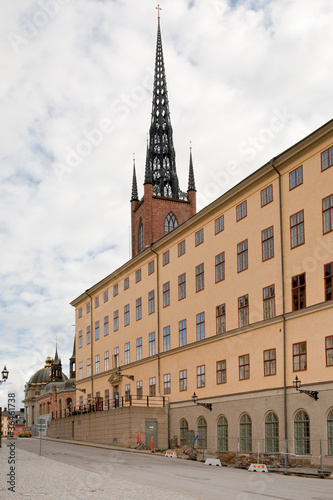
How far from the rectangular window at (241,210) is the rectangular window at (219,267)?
3.08 m

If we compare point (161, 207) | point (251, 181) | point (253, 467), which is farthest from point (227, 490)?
point (161, 207)

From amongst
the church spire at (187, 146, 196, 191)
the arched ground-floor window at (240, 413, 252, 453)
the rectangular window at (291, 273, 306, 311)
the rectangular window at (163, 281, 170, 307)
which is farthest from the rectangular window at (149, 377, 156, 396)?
the church spire at (187, 146, 196, 191)

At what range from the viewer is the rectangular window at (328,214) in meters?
33.1

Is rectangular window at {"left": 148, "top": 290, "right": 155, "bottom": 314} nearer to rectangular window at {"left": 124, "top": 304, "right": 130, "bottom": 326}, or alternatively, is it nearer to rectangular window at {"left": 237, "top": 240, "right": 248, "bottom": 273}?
rectangular window at {"left": 124, "top": 304, "right": 130, "bottom": 326}

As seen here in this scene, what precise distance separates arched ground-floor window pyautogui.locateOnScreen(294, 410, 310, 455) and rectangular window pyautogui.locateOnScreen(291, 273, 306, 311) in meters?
5.52

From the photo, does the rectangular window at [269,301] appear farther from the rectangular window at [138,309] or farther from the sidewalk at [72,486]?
the rectangular window at [138,309]

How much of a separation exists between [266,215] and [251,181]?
2.77 m

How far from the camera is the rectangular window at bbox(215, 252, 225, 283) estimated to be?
43344 mm

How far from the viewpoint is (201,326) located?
45.8m

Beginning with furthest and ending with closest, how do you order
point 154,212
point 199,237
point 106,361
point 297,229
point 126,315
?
point 154,212 → point 106,361 → point 126,315 → point 199,237 → point 297,229

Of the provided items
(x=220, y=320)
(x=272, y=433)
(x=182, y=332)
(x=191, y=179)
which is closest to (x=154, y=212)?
(x=191, y=179)

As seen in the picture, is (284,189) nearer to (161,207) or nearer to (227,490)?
(227,490)

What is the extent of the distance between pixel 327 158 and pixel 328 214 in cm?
306

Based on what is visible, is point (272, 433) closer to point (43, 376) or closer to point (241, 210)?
point (241, 210)
